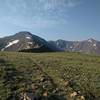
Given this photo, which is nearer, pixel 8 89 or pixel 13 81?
pixel 8 89

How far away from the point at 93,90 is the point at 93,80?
4702mm

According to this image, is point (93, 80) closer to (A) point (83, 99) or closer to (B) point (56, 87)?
(B) point (56, 87)

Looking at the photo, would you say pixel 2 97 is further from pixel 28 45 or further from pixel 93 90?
pixel 28 45

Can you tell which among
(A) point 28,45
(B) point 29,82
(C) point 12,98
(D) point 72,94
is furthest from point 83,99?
(A) point 28,45

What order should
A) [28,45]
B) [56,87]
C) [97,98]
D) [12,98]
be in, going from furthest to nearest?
[28,45] < [56,87] < [97,98] < [12,98]

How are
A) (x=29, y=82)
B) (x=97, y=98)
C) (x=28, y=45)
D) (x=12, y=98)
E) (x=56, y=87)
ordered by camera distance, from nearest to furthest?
(x=12, y=98) < (x=97, y=98) < (x=56, y=87) < (x=29, y=82) < (x=28, y=45)

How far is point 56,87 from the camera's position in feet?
72.1

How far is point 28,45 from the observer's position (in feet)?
633

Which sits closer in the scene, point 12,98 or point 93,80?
point 12,98

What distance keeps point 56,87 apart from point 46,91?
1.91 m

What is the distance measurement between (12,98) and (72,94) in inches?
198

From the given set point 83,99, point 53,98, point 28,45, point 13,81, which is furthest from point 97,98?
point 28,45

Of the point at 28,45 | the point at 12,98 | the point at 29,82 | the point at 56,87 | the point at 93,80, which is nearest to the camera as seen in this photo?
the point at 12,98

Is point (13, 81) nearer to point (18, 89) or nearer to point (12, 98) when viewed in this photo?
point (18, 89)
